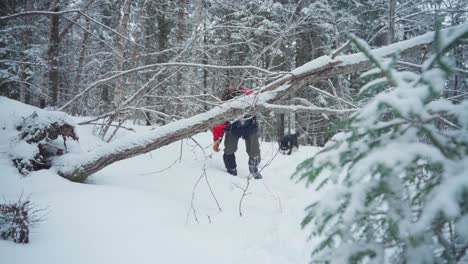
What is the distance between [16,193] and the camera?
292 centimetres

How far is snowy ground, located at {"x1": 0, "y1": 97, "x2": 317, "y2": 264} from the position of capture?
229 cm

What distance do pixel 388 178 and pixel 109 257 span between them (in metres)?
2.12

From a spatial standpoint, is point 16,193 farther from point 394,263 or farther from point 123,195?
point 394,263

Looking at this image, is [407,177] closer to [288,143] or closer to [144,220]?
[144,220]

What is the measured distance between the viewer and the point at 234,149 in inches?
225

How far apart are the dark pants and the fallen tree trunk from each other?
2.11 meters

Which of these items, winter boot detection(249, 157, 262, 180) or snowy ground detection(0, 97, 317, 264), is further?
winter boot detection(249, 157, 262, 180)

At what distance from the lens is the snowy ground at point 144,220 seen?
7.50 feet

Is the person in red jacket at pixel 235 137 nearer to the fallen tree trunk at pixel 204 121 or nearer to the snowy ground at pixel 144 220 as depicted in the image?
the snowy ground at pixel 144 220

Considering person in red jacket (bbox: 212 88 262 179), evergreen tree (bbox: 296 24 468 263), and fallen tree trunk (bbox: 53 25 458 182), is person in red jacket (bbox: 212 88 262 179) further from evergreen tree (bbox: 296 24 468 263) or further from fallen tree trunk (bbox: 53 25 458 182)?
evergreen tree (bbox: 296 24 468 263)

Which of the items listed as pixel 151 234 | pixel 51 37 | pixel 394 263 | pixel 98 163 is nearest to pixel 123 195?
pixel 98 163

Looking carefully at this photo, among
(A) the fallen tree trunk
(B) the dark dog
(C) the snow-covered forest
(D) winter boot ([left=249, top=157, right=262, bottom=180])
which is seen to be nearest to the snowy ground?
(C) the snow-covered forest

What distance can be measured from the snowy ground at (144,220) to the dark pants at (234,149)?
3.85 ft

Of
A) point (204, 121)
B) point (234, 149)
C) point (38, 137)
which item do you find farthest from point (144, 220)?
point (234, 149)
